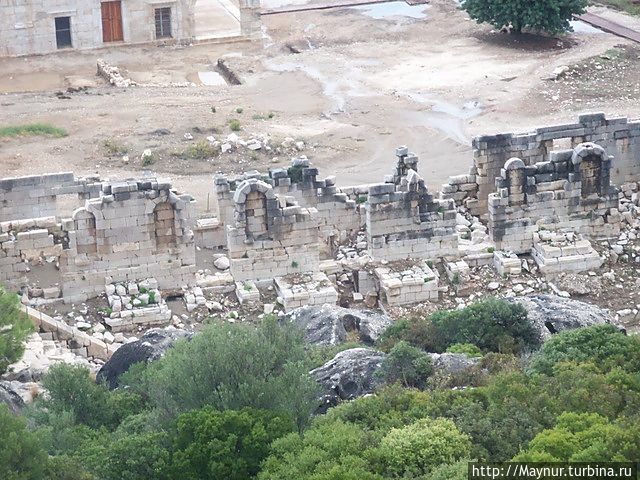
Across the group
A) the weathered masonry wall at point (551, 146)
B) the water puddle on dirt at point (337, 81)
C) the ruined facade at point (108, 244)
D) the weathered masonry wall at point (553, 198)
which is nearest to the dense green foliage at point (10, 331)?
the ruined facade at point (108, 244)

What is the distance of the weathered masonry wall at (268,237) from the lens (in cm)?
4269

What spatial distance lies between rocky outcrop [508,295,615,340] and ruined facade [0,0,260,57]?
33.4 m

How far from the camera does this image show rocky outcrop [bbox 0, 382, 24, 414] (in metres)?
35.3

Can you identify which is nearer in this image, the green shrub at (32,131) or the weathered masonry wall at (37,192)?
the weathered masonry wall at (37,192)

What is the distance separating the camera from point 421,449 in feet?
98.5

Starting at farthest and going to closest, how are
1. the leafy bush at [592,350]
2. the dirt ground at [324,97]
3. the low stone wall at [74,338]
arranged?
the dirt ground at [324,97] → the low stone wall at [74,338] → the leafy bush at [592,350]

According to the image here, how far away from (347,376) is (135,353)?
5.00m

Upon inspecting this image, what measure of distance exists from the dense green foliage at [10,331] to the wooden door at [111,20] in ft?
109

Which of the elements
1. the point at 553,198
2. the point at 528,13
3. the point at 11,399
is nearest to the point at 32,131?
the point at 553,198

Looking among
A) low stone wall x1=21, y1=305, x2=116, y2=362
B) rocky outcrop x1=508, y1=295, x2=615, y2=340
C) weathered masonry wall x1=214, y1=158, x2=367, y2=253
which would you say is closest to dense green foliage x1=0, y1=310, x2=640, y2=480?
rocky outcrop x1=508, y1=295, x2=615, y2=340

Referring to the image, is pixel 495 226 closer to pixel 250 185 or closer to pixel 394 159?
pixel 250 185

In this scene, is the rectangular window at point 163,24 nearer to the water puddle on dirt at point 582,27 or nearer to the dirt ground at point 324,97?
the dirt ground at point 324,97

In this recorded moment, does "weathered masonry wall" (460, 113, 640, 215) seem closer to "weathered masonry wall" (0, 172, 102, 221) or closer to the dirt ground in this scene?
the dirt ground

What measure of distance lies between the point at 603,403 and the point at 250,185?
1362 cm
